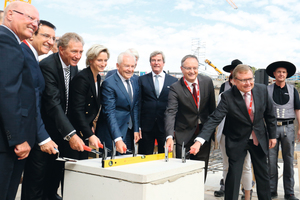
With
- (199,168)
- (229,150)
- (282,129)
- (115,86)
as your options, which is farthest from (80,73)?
(282,129)

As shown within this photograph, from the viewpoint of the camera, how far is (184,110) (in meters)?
3.17

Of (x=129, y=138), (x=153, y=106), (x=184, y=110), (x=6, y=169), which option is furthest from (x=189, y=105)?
(x=6, y=169)

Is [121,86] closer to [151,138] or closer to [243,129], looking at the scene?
[151,138]

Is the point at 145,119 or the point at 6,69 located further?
the point at 145,119

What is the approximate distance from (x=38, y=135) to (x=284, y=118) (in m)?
3.48

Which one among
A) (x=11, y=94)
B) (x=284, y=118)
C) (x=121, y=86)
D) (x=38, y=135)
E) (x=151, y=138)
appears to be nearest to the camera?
(x=11, y=94)

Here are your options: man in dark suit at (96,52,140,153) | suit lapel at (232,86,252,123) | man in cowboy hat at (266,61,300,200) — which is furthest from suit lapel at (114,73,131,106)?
man in cowboy hat at (266,61,300,200)

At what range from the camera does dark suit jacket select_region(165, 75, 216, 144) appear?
10.2 ft

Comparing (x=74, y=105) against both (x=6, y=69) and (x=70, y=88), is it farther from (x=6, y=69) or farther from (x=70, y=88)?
(x=6, y=69)

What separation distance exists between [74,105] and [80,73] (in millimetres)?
343

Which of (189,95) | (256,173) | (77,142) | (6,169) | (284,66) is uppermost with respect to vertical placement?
(284,66)

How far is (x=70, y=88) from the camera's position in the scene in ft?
8.86

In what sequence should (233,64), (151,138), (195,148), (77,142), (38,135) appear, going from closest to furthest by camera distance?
1. (38,135)
2. (77,142)
3. (195,148)
4. (151,138)
5. (233,64)

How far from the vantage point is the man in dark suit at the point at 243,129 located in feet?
9.49
